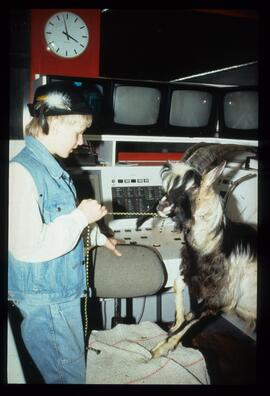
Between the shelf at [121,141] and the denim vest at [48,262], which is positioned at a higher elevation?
the shelf at [121,141]

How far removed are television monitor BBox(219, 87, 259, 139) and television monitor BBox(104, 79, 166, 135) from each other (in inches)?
15.0

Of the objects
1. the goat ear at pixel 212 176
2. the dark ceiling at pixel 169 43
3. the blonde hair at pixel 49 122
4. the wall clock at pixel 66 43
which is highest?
the dark ceiling at pixel 169 43

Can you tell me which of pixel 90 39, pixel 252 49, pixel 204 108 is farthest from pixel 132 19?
pixel 204 108

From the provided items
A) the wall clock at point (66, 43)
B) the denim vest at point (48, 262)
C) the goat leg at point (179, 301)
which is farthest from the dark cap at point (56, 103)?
the goat leg at point (179, 301)

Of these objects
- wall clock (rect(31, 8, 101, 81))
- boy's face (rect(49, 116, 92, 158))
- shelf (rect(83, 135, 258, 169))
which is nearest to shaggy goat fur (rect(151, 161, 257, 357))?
shelf (rect(83, 135, 258, 169))

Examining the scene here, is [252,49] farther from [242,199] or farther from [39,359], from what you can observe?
[39,359]

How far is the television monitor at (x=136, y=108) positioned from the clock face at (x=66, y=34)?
432mm

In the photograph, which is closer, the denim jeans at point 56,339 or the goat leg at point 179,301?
the denim jeans at point 56,339

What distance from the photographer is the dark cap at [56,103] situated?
134 centimetres

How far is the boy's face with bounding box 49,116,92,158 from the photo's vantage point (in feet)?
4.43

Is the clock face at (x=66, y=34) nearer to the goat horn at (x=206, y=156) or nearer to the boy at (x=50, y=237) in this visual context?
the boy at (x=50, y=237)

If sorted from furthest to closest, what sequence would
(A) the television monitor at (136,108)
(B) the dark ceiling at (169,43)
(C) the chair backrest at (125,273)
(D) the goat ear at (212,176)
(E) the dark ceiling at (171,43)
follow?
(E) the dark ceiling at (171,43) < (B) the dark ceiling at (169,43) < (A) the television monitor at (136,108) < (D) the goat ear at (212,176) < (C) the chair backrest at (125,273)

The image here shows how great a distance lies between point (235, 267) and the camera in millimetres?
1644

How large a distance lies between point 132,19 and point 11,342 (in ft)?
11.4
